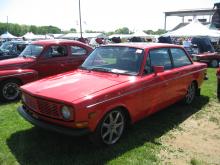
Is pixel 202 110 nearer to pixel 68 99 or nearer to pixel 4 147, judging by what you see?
pixel 68 99

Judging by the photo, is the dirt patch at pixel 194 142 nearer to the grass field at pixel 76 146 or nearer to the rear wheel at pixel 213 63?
the grass field at pixel 76 146

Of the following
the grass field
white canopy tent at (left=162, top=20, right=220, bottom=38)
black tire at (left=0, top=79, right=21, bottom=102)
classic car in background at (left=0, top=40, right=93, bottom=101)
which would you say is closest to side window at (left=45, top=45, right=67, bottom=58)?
classic car in background at (left=0, top=40, right=93, bottom=101)

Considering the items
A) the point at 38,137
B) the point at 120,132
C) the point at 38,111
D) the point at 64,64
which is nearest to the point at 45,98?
the point at 38,111

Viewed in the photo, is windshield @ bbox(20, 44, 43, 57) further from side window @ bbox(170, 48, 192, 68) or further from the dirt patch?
the dirt patch

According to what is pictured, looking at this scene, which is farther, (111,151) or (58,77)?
(58,77)

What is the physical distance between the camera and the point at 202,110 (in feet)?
22.5

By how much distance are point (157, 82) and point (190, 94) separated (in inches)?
82.6

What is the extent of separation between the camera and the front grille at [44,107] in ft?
14.0

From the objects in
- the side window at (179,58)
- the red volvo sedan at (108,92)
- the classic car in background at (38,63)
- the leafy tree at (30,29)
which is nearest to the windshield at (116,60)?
the red volvo sedan at (108,92)

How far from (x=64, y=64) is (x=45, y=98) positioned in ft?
15.0

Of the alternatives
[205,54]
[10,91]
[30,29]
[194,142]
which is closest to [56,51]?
[10,91]

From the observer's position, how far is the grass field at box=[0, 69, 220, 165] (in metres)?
4.30

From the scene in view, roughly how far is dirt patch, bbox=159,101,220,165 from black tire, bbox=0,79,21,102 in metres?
4.50

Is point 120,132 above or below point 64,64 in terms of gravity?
below
